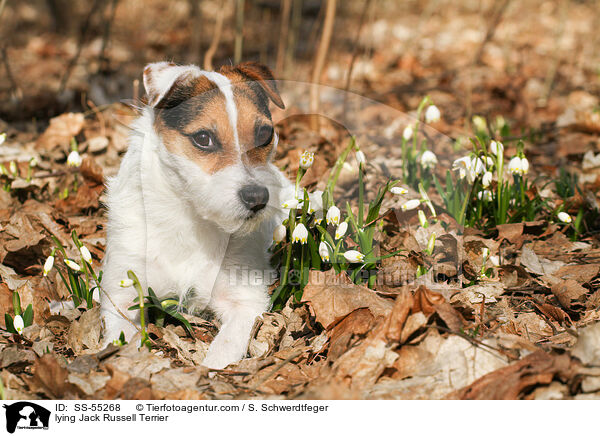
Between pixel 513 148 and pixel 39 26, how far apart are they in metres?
10.6

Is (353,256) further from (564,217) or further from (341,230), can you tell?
(564,217)

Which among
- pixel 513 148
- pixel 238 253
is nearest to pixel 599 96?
pixel 513 148

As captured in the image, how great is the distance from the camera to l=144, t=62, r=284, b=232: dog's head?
2.64 meters

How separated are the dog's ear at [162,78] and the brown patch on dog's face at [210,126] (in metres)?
0.02

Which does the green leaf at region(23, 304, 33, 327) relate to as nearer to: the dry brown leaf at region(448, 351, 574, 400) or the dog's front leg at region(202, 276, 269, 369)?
the dog's front leg at region(202, 276, 269, 369)

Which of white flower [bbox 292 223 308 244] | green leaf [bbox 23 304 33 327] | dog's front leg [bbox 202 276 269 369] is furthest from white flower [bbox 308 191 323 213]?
green leaf [bbox 23 304 33 327]

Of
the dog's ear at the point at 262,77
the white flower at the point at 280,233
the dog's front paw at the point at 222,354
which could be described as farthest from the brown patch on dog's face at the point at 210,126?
the dog's front paw at the point at 222,354

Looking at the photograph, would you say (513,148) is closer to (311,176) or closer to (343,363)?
(311,176)

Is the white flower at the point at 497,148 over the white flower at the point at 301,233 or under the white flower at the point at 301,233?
over

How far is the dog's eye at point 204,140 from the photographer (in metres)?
2.81

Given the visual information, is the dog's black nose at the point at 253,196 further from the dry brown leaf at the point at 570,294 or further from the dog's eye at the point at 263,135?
the dry brown leaf at the point at 570,294

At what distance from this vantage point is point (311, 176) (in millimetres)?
4469

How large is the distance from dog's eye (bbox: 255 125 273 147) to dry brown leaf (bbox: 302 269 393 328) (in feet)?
2.59
